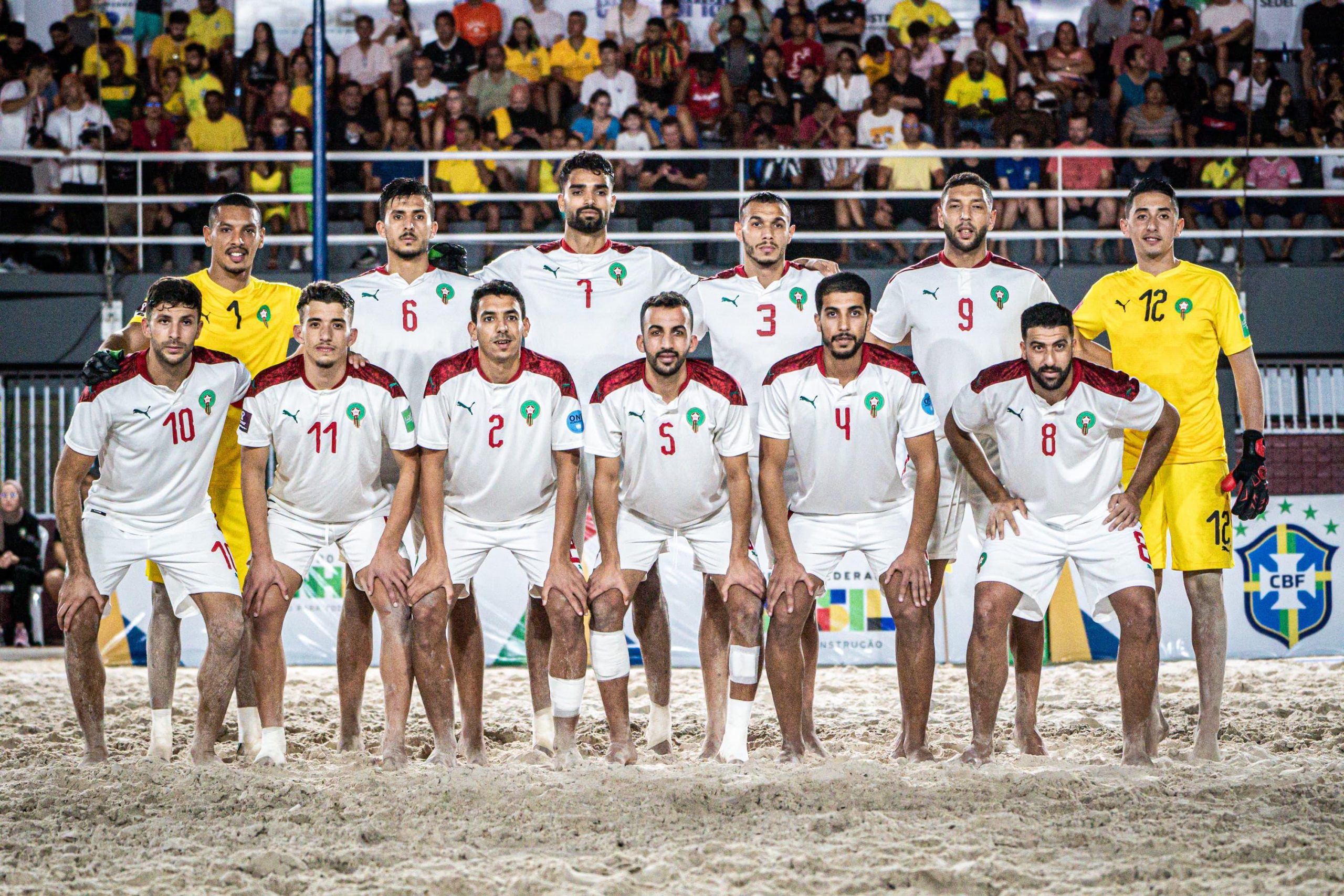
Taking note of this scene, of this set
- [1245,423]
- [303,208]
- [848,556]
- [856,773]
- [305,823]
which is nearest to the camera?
[305,823]

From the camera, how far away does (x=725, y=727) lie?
18.8 feet

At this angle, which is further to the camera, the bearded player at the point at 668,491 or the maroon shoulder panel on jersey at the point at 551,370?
the maroon shoulder panel on jersey at the point at 551,370

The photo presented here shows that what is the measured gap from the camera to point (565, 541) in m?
5.57

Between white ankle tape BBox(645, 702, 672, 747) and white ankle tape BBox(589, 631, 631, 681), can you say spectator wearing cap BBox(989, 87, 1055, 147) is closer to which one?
white ankle tape BBox(645, 702, 672, 747)

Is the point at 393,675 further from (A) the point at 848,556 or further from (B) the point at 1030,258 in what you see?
(B) the point at 1030,258

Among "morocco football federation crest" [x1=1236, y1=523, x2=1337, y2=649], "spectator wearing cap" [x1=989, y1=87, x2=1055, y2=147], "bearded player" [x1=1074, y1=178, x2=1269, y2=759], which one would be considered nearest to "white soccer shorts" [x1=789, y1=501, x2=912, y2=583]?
"bearded player" [x1=1074, y1=178, x2=1269, y2=759]

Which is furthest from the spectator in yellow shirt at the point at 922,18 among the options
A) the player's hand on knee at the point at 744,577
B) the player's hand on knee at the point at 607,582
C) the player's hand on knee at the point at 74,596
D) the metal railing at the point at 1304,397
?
the player's hand on knee at the point at 74,596

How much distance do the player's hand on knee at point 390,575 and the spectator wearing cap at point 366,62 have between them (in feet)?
27.5

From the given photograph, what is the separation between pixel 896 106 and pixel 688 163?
2067 mm

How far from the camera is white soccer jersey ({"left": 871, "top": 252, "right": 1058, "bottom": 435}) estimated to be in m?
5.91

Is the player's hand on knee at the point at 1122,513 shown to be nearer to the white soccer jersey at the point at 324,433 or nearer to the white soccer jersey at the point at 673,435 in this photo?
the white soccer jersey at the point at 673,435

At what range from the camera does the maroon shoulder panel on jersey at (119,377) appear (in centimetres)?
564

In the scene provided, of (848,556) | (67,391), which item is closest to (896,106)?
(848,556)

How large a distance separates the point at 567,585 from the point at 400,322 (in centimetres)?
158
